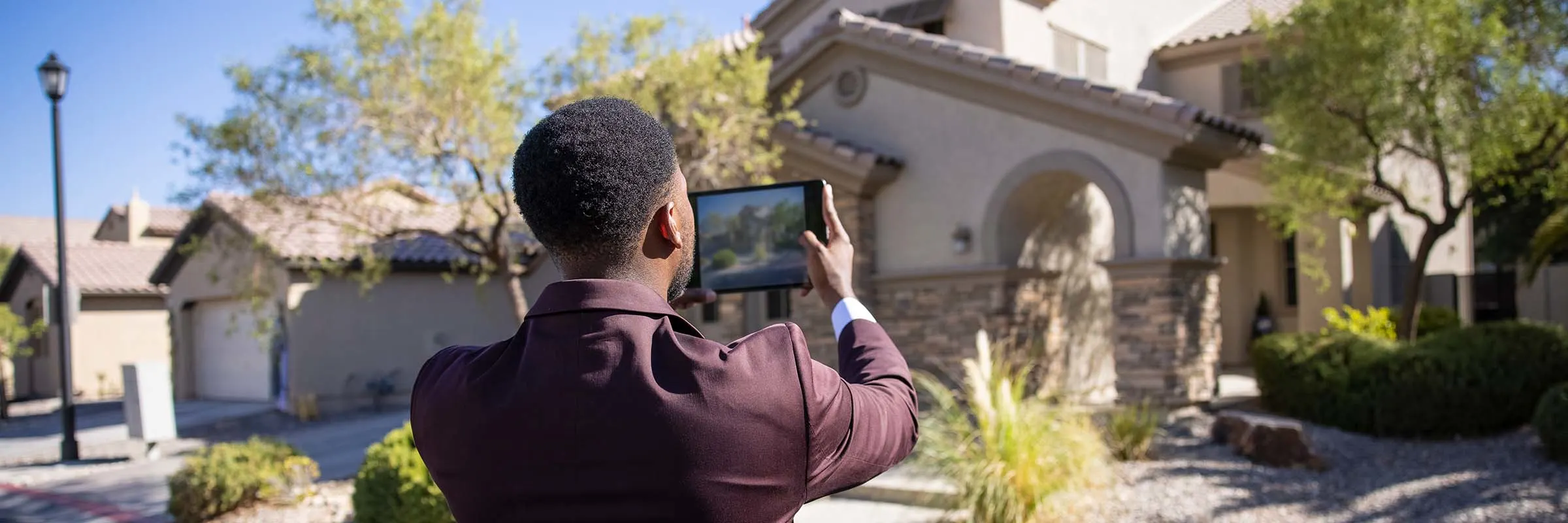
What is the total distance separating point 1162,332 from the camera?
10312 millimetres

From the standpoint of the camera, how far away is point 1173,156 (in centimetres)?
1027

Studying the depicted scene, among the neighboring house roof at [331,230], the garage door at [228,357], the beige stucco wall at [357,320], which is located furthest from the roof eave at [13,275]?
the garage door at [228,357]

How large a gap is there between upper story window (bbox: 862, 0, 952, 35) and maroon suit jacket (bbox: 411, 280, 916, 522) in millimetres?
13129

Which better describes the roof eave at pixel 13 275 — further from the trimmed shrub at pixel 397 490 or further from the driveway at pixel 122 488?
the trimmed shrub at pixel 397 490

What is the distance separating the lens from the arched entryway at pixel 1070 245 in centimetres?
1078

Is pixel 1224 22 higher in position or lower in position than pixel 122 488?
higher

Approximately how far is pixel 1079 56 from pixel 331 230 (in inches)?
451

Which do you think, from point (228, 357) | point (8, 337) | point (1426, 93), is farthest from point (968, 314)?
point (8, 337)

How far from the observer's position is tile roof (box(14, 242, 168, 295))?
885 inches

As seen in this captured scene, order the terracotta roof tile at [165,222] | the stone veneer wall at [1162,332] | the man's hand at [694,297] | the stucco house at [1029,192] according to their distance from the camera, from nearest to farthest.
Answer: the man's hand at [694,297]
the stone veneer wall at [1162,332]
the stucco house at [1029,192]
the terracotta roof tile at [165,222]

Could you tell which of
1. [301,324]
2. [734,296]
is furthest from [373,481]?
[301,324]

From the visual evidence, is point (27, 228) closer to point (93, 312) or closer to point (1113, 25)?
point (93, 312)

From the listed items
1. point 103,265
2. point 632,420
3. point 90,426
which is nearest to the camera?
point 632,420

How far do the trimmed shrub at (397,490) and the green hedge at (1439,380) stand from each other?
778cm
